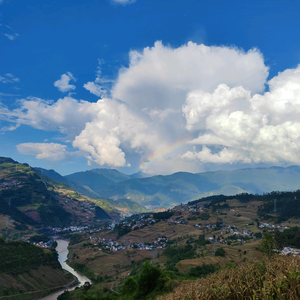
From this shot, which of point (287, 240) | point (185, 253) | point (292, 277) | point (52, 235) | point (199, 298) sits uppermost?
point (292, 277)

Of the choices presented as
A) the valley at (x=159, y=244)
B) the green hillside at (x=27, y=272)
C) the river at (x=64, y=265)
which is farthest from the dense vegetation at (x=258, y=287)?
the river at (x=64, y=265)

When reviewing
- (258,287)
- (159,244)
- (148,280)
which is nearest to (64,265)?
(159,244)

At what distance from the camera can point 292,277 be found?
9578 millimetres

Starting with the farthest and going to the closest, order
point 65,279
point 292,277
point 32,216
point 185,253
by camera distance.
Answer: point 32,216 → point 185,253 → point 65,279 → point 292,277

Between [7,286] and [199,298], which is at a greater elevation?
[199,298]

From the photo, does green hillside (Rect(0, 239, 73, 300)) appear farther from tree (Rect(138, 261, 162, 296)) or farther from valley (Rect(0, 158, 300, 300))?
tree (Rect(138, 261, 162, 296))

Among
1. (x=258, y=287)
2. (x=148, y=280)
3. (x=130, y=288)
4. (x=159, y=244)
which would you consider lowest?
(x=159, y=244)

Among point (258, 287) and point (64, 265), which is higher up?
point (258, 287)

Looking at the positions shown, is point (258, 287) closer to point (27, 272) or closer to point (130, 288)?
point (130, 288)

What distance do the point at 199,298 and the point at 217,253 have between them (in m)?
76.6

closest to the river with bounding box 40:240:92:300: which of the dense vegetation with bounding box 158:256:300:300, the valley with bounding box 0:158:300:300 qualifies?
the valley with bounding box 0:158:300:300

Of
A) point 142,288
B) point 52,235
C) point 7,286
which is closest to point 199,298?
point 142,288

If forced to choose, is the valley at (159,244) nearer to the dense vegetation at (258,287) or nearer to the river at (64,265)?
the river at (64,265)

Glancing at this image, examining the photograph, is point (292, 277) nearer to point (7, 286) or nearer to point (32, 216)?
point (7, 286)
